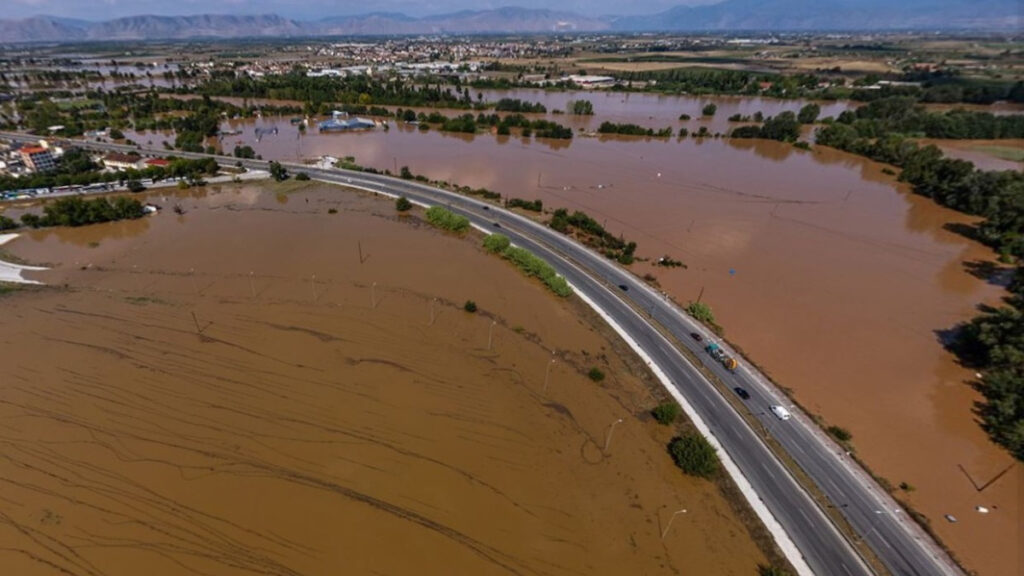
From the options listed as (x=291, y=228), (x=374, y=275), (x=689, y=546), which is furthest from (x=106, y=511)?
(x=291, y=228)

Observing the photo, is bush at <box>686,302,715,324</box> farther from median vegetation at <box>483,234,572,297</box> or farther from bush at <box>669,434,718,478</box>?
bush at <box>669,434,718,478</box>

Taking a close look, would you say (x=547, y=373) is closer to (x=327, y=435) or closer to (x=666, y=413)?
(x=666, y=413)

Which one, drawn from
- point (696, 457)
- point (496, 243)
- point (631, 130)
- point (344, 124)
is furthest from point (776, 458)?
point (344, 124)

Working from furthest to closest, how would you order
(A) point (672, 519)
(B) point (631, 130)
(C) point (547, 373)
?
(B) point (631, 130) < (C) point (547, 373) < (A) point (672, 519)

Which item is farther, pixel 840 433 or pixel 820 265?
pixel 820 265

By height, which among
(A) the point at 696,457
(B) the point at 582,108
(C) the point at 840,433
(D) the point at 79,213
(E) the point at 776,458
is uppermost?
(B) the point at 582,108
